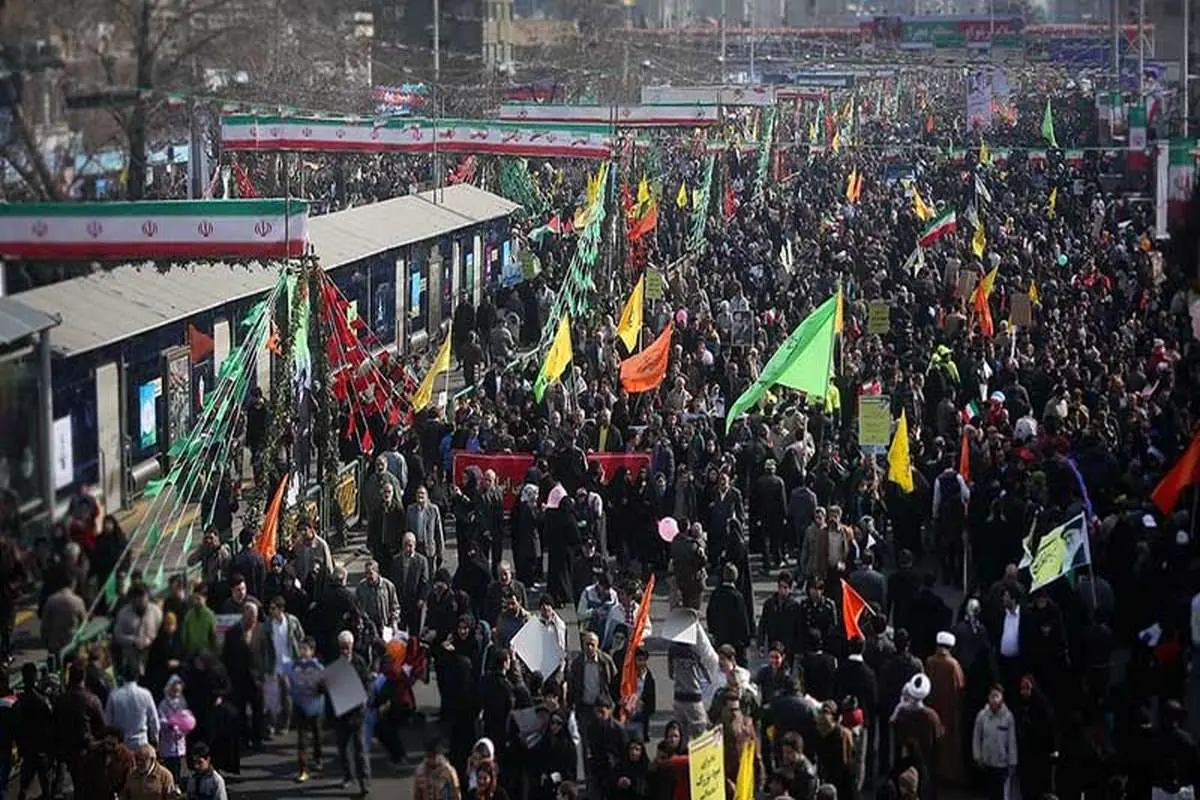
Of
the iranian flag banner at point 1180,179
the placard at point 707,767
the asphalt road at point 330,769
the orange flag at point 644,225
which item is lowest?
the asphalt road at point 330,769

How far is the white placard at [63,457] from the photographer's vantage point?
34.3 ft

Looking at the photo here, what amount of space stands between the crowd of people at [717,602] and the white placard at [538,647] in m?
0.07

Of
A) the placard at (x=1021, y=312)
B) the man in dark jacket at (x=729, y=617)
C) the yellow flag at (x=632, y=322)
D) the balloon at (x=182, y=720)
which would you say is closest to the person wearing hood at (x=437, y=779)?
the balloon at (x=182, y=720)

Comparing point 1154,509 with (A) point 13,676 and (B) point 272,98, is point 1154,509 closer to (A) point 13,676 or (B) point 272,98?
(A) point 13,676

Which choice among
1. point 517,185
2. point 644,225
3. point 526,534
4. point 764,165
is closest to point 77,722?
point 526,534

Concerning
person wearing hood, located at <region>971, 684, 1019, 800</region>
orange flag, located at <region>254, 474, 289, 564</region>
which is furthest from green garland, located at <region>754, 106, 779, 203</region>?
person wearing hood, located at <region>971, 684, 1019, 800</region>

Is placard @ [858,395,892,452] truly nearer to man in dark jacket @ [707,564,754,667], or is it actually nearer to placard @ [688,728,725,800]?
man in dark jacket @ [707,564,754,667]

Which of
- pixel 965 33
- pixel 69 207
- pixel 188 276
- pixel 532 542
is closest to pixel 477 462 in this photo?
pixel 532 542

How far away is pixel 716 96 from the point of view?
202ft

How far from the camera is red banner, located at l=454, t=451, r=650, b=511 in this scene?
21.2 m

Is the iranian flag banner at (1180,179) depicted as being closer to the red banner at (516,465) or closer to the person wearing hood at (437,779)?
the red banner at (516,465)

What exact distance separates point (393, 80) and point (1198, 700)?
42447 mm

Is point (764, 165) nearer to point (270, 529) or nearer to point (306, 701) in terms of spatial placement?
point (270, 529)

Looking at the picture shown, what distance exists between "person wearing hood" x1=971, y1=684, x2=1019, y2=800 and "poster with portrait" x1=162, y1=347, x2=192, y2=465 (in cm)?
731
